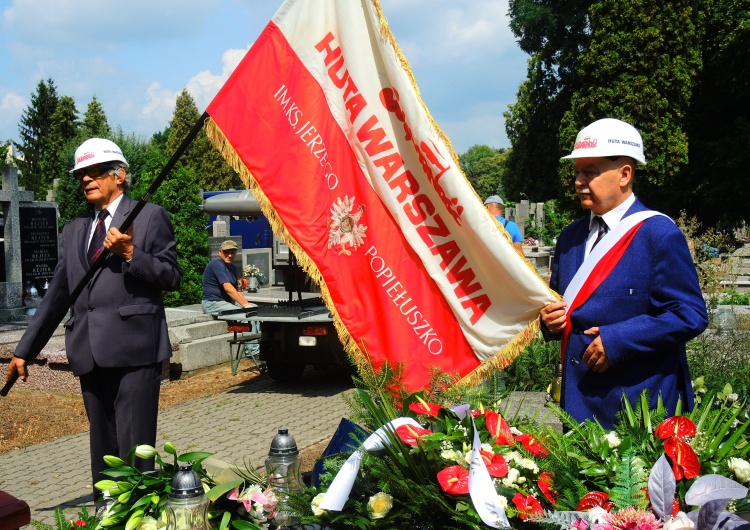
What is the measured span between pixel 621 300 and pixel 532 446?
0.80 metres

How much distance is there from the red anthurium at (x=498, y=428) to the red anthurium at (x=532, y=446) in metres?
0.04

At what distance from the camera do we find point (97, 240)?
4250mm

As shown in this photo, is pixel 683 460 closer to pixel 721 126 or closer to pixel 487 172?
pixel 721 126

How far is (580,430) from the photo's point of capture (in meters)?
2.50

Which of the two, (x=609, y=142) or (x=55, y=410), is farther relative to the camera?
(x=55, y=410)


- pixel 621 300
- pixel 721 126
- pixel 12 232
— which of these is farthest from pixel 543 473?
pixel 721 126

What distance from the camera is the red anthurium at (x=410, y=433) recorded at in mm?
2422

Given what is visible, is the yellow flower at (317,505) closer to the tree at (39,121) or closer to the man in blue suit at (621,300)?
the man in blue suit at (621,300)

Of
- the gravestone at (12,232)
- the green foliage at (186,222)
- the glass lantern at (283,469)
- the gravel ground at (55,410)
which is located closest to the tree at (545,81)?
the green foliage at (186,222)

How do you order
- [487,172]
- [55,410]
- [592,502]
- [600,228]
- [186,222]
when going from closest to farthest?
[592,502] → [600,228] → [55,410] → [186,222] → [487,172]

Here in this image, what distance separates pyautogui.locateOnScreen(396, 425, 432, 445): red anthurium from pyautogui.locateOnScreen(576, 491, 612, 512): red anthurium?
0.50m

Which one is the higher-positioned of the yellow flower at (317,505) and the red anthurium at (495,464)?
the red anthurium at (495,464)

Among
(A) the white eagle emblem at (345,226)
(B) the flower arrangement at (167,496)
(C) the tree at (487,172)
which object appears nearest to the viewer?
(B) the flower arrangement at (167,496)

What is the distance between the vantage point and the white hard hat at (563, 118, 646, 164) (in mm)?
3023
